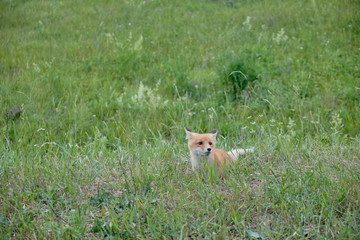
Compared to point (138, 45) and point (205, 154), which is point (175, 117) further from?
point (138, 45)

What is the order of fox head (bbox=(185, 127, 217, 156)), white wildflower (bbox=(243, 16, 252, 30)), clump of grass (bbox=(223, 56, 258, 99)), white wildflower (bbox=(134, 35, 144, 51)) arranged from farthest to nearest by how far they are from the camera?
white wildflower (bbox=(243, 16, 252, 30))
white wildflower (bbox=(134, 35, 144, 51))
clump of grass (bbox=(223, 56, 258, 99))
fox head (bbox=(185, 127, 217, 156))

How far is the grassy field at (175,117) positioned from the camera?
2895 millimetres

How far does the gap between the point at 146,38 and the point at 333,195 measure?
25.4ft

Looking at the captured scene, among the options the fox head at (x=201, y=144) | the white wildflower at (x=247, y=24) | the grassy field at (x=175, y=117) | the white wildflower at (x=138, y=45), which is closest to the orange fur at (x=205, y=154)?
the fox head at (x=201, y=144)

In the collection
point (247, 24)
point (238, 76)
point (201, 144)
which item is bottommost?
point (238, 76)

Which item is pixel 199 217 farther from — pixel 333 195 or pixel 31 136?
pixel 31 136

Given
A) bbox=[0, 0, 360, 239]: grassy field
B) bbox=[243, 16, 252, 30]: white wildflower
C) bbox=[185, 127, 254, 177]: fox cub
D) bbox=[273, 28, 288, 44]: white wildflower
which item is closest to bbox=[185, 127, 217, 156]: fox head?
bbox=[185, 127, 254, 177]: fox cub

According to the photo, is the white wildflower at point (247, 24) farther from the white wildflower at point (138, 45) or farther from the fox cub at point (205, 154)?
the fox cub at point (205, 154)

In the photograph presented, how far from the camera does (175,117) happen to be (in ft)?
20.4

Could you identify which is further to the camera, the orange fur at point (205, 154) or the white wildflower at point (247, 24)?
the white wildflower at point (247, 24)

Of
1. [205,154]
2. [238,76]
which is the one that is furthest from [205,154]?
[238,76]

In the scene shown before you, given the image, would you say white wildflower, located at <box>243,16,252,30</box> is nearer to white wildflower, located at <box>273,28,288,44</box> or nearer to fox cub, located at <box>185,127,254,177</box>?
white wildflower, located at <box>273,28,288,44</box>

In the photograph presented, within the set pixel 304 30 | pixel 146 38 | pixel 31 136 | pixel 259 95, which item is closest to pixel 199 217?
pixel 31 136

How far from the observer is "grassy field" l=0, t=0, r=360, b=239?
2895 millimetres
